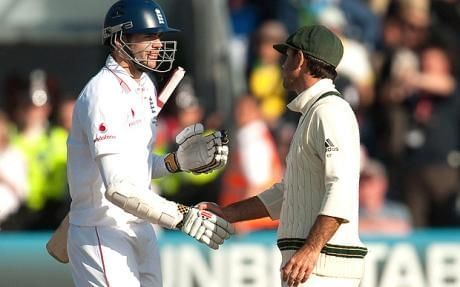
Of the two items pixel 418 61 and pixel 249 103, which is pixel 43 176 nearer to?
pixel 249 103

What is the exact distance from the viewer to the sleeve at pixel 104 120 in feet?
19.6

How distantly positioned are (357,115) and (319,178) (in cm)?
527

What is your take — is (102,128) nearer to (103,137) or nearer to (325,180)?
(103,137)

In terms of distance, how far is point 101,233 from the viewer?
A: 6.21 metres

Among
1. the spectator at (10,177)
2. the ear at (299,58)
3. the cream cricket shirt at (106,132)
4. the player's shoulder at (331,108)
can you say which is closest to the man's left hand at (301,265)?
the player's shoulder at (331,108)

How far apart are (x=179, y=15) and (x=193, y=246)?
251cm

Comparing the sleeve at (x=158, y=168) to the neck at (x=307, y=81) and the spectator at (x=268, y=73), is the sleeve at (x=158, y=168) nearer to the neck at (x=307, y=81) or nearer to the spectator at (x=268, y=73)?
the neck at (x=307, y=81)

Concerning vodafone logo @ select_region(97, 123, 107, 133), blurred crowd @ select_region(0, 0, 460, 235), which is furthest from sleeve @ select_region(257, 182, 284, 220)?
blurred crowd @ select_region(0, 0, 460, 235)

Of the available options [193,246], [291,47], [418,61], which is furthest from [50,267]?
[291,47]

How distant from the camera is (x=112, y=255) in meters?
6.18

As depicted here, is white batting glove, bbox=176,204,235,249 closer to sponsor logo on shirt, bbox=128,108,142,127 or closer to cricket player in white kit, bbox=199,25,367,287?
cricket player in white kit, bbox=199,25,367,287

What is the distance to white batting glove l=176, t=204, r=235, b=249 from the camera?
238 inches

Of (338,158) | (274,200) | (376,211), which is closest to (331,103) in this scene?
(338,158)

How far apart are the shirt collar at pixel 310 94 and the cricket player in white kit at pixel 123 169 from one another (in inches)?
21.4
